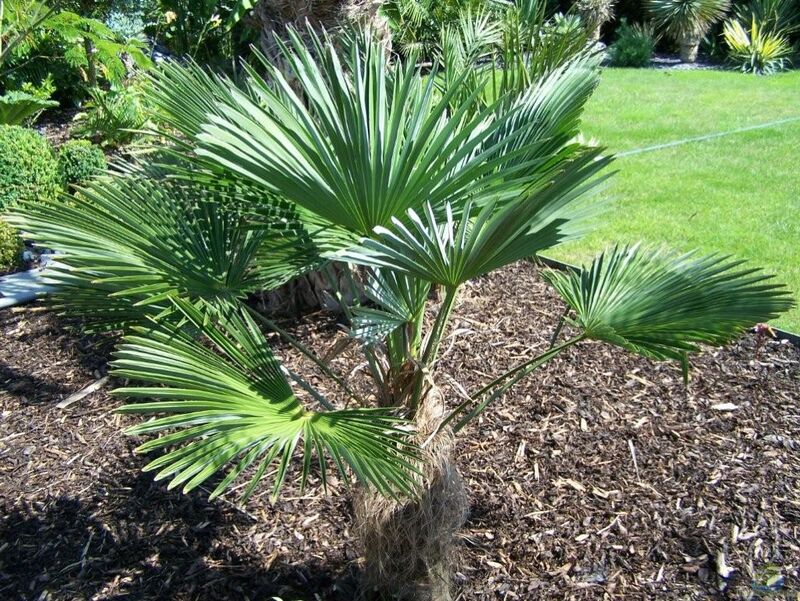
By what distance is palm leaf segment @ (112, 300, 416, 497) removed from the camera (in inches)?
64.0

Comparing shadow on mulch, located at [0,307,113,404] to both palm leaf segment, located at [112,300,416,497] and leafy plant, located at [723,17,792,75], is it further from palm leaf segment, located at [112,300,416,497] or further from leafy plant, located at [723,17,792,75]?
leafy plant, located at [723,17,792,75]

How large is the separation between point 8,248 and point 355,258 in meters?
4.69

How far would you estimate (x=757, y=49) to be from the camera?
43.2 feet

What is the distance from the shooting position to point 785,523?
2.76 meters

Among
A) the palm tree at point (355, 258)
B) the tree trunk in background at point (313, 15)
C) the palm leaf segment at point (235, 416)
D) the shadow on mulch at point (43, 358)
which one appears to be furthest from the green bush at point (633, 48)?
the palm leaf segment at point (235, 416)

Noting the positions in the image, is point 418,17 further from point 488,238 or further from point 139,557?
point 488,238

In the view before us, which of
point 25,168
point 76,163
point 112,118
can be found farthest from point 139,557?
point 112,118

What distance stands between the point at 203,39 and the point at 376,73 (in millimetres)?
9453

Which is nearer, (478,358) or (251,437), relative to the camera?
(251,437)

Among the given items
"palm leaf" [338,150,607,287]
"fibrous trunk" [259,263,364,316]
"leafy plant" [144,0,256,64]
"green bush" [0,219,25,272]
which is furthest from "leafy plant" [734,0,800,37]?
"palm leaf" [338,150,607,287]

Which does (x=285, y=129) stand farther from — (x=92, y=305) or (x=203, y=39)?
(x=203, y=39)

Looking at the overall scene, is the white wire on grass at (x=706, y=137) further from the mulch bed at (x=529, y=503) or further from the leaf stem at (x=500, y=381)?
the leaf stem at (x=500, y=381)

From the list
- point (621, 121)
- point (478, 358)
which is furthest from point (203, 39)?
point (478, 358)

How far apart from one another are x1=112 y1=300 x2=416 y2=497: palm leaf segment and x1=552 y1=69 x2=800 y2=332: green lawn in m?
1.88
